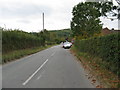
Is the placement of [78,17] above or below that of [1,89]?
above

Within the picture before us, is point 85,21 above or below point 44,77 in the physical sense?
above

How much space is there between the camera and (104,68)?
33.8 feet

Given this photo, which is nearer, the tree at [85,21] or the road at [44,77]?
the road at [44,77]

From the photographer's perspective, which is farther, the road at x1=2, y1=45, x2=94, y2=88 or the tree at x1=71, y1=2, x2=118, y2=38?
the tree at x1=71, y1=2, x2=118, y2=38

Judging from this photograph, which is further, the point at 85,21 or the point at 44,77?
the point at 85,21

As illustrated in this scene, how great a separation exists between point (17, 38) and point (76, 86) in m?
20.1

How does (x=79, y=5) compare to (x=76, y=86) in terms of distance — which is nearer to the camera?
(x=76, y=86)

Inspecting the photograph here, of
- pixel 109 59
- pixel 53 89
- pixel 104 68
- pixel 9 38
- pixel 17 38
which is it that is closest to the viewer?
pixel 53 89

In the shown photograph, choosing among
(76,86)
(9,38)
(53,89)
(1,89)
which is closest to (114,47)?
(76,86)

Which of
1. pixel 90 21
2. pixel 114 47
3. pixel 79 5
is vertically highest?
pixel 79 5

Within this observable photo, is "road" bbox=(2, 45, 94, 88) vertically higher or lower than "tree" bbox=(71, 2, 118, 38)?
lower

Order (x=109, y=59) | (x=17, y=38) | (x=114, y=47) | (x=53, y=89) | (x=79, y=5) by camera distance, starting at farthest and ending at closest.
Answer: (x=79, y=5), (x=17, y=38), (x=109, y=59), (x=114, y=47), (x=53, y=89)

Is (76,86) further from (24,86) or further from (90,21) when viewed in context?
(90,21)

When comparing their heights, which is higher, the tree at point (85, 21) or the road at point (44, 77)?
the tree at point (85, 21)
